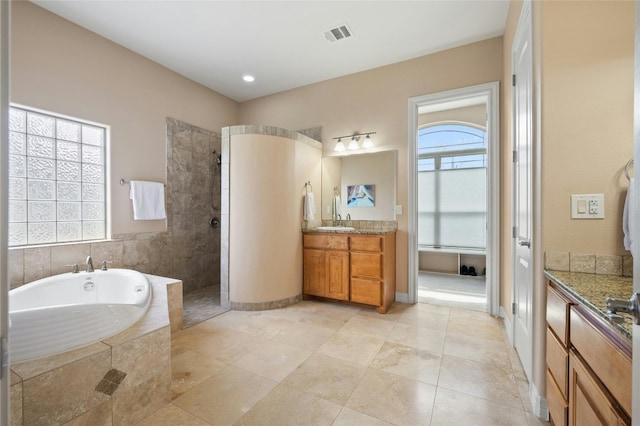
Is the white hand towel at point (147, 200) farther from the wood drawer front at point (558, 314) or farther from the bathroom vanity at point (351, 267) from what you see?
the wood drawer front at point (558, 314)

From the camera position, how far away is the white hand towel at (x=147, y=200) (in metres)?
3.17

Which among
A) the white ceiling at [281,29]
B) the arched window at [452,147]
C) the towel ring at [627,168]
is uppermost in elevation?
the white ceiling at [281,29]

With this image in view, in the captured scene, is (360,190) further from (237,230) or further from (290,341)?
(290,341)

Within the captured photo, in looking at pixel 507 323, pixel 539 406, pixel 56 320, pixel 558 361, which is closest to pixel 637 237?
pixel 558 361

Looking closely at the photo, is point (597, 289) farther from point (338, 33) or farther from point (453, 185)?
point (453, 185)

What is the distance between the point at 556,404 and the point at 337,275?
219 centimetres

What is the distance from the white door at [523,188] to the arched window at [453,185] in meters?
2.73

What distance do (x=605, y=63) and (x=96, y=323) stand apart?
297 centimetres

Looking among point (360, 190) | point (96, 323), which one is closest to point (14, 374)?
point (96, 323)

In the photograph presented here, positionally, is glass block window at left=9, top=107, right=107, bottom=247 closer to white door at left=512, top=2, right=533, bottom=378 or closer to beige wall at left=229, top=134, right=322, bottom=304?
beige wall at left=229, top=134, right=322, bottom=304

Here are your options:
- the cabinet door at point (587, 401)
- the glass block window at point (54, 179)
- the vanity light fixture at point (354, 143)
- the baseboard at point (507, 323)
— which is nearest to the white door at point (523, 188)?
the baseboard at point (507, 323)

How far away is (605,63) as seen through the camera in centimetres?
139

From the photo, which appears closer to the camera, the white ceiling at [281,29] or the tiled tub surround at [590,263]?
the tiled tub surround at [590,263]

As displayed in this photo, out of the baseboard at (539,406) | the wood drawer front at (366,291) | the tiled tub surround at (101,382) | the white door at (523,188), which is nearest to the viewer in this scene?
the tiled tub surround at (101,382)
